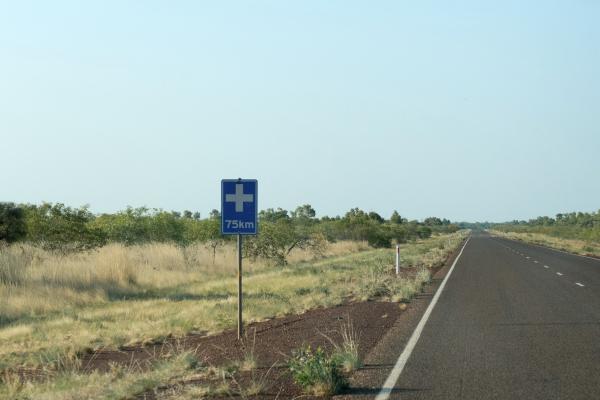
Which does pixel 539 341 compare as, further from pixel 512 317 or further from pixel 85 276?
pixel 85 276

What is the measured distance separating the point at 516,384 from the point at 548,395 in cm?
61

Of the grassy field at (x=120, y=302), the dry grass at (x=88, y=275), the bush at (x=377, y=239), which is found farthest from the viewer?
the bush at (x=377, y=239)

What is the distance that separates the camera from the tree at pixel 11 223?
88.4ft

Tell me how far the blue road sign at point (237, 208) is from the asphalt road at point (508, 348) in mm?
3313

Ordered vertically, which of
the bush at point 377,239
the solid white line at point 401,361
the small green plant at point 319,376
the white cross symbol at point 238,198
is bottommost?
the solid white line at point 401,361

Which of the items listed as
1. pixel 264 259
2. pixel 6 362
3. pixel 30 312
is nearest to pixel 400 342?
pixel 6 362

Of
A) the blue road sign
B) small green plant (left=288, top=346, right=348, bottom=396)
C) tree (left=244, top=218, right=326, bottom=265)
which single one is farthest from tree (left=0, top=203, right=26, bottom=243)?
small green plant (left=288, top=346, right=348, bottom=396)

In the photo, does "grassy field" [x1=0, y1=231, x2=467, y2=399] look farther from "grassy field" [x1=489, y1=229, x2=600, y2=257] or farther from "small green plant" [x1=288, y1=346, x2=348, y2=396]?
"grassy field" [x1=489, y1=229, x2=600, y2=257]

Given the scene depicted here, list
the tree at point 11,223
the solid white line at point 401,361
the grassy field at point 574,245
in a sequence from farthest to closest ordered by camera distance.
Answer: the grassy field at point 574,245, the tree at point 11,223, the solid white line at point 401,361

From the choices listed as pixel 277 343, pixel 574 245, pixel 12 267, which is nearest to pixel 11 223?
pixel 12 267

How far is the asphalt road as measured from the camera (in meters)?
8.17

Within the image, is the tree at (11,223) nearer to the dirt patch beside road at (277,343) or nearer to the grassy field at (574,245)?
the dirt patch beside road at (277,343)

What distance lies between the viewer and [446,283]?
2517 centimetres

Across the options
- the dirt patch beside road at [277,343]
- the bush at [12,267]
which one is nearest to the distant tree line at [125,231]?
the bush at [12,267]
